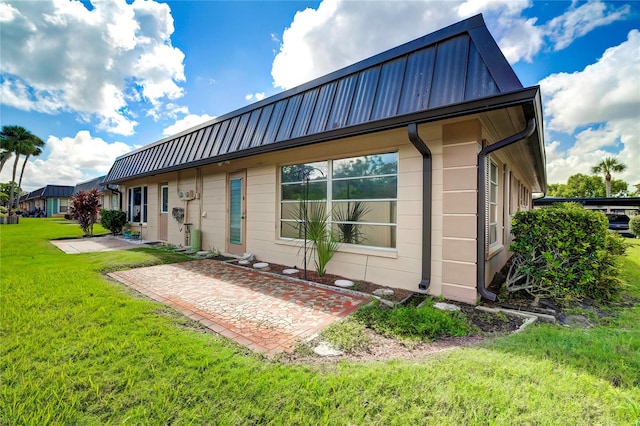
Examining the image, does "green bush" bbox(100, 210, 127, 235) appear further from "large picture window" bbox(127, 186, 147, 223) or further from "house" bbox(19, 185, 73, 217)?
"house" bbox(19, 185, 73, 217)

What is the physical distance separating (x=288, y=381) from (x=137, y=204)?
13402 millimetres

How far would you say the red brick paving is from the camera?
9.65 feet

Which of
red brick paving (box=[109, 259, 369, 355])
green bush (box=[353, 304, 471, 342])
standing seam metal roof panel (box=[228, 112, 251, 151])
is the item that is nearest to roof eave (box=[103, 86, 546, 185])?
standing seam metal roof panel (box=[228, 112, 251, 151])

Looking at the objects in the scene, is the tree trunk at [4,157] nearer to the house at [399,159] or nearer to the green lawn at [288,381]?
the house at [399,159]

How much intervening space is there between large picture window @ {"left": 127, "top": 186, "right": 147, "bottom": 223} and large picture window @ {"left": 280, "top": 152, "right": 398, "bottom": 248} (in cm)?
891

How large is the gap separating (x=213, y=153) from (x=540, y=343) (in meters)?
7.44

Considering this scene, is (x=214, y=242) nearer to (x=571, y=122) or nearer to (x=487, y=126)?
(x=487, y=126)

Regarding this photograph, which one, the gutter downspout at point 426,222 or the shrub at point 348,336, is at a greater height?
the gutter downspout at point 426,222

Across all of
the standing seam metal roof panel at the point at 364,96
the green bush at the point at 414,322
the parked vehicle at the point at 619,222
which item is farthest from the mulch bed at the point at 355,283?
the parked vehicle at the point at 619,222

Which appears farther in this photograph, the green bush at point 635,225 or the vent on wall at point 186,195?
the green bush at point 635,225

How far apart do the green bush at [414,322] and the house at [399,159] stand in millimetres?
953

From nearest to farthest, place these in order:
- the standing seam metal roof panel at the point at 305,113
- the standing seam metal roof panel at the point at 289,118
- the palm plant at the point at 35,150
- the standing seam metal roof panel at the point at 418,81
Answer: the standing seam metal roof panel at the point at 418,81, the standing seam metal roof panel at the point at 305,113, the standing seam metal roof panel at the point at 289,118, the palm plant at the point at 35,150

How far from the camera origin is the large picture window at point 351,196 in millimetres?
4754

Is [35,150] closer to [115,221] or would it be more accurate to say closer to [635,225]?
[115,221]
